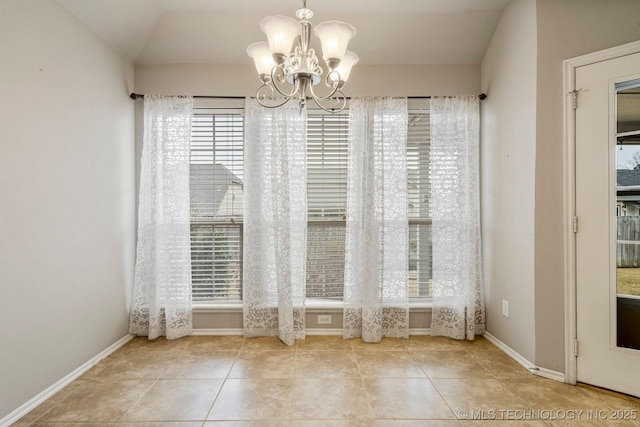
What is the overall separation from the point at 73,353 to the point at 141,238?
1.02 meters

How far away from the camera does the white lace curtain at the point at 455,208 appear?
2965mm

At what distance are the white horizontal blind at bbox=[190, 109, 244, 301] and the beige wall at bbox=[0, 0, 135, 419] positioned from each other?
606mm

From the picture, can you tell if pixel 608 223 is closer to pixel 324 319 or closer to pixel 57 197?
pixel 324 319

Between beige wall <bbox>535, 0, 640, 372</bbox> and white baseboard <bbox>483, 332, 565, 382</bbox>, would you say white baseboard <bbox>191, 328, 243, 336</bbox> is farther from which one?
beige wall <bbox>535, 0, 640, 372</bbox>

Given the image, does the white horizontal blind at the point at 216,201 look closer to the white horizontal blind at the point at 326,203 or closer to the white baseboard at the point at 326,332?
the white horizontal blind at the point at 326,203

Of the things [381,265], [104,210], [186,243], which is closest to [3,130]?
[104,210]

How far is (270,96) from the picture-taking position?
299 centimetres

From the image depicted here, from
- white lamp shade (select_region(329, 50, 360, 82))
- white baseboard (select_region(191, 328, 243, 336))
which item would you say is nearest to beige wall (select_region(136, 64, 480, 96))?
white lamp shade (select_region(329, 50, 360, 82))

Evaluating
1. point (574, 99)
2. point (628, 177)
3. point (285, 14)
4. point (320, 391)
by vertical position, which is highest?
point (285, 14)

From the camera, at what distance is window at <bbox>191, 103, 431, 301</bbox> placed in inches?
125

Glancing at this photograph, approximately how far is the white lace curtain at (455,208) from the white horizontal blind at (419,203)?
16 cm

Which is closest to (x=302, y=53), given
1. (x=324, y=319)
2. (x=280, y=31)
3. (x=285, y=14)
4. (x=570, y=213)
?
(x=280, y=31)

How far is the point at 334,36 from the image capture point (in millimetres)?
1641

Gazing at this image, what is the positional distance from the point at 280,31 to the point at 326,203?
1799mm
